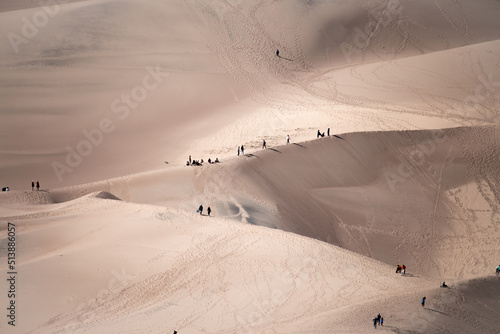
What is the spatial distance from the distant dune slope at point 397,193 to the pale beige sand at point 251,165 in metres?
0.10

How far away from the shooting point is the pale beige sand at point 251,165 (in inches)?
749

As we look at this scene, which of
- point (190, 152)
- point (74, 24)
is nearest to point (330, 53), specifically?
point (190, 152)

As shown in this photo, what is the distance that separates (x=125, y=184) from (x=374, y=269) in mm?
12863

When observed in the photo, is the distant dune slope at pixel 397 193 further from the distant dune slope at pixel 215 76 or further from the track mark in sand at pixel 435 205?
the distant dune slope at pixel 215 76

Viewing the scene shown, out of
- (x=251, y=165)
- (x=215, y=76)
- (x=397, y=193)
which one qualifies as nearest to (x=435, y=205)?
(x=397, y=193)

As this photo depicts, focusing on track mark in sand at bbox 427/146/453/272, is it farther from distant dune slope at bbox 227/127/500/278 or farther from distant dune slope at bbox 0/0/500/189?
distant dune slope at bbox 0/0/500/189

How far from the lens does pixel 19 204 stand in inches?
1067

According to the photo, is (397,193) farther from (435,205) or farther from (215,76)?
(215,76)

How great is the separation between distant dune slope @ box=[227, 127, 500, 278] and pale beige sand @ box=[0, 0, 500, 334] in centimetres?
10

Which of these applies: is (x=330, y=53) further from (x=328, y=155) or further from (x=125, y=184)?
(x=125, y=184)

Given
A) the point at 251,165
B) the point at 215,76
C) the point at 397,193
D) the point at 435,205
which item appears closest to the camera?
the point at 251,165

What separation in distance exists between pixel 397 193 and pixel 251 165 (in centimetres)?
701

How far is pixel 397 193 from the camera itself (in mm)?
29656

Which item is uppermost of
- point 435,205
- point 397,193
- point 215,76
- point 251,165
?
point 215,76
